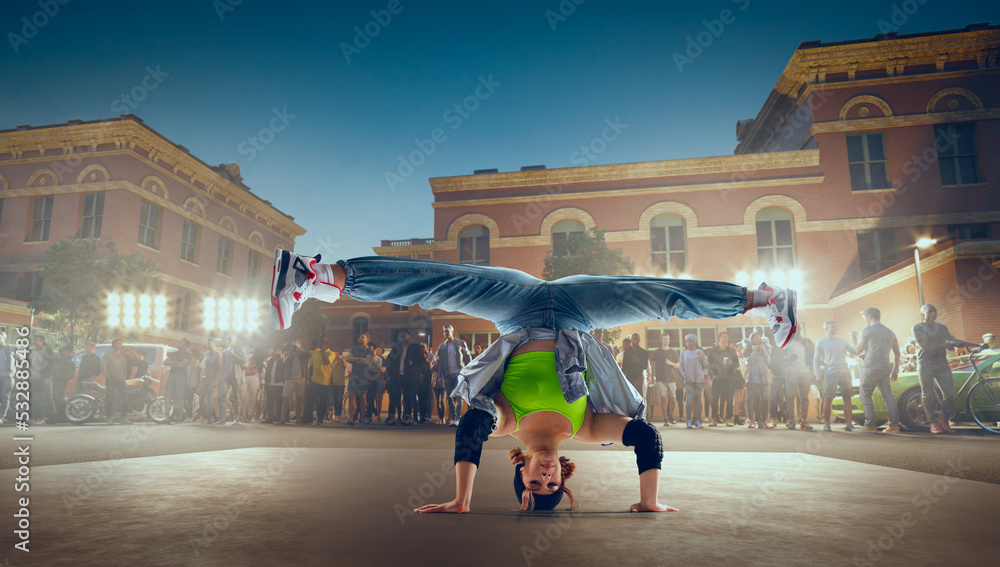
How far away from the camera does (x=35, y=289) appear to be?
77.7 feet

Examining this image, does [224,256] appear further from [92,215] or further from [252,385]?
[252,385]

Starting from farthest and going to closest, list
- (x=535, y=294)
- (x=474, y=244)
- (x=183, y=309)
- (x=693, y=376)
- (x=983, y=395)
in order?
(x=183, y=309) < (x=474, y=244) < (x=693, y=376) < (x=983, y=395) < (x=535, y=294)

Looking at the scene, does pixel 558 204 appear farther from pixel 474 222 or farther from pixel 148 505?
pixel 148 505

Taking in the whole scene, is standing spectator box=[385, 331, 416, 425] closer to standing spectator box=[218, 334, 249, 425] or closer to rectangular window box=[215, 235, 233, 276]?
standing spectator box=[218, 334, 249, 425]

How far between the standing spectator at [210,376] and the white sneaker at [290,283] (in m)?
10.5

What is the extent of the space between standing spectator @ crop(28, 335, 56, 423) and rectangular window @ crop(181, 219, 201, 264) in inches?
637

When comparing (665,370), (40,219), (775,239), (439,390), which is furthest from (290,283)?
(40,219)

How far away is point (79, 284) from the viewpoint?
19844mm

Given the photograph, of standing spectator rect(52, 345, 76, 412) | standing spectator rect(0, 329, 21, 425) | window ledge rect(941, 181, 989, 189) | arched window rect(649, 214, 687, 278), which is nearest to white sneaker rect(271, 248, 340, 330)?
standing spectator rect(52, 345, 76, 412)

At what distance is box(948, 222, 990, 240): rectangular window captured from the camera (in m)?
20.3

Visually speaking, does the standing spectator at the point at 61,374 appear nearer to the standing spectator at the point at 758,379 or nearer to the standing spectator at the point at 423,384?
the standing spectator at the point at 423,384

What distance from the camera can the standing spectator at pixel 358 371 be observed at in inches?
499

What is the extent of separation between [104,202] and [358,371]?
17.7 m

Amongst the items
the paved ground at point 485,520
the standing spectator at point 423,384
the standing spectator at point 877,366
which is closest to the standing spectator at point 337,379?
the standing spectator at point 423,384
